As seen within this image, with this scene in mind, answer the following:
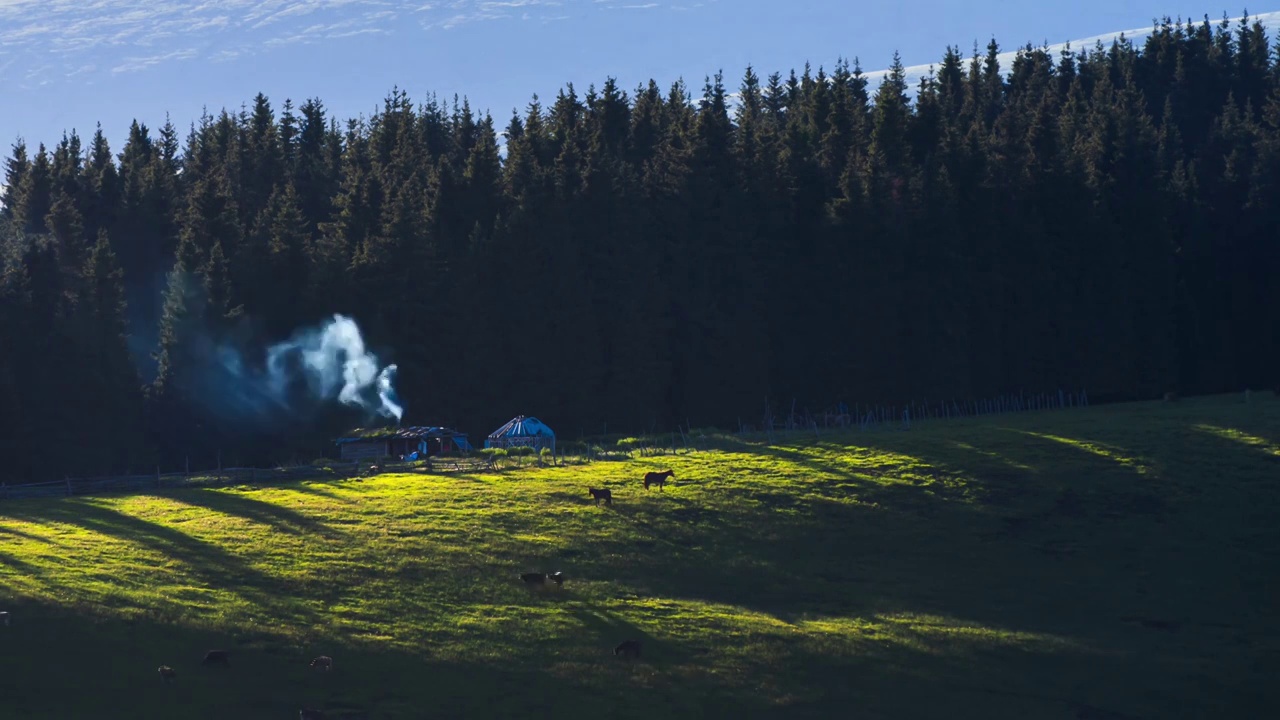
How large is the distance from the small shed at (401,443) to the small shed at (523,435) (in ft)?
7.24

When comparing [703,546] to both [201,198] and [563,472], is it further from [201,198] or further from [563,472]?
[201,198]

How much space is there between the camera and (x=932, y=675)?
45.8 metres

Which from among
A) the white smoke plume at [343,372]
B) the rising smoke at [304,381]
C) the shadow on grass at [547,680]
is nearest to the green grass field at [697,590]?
the shadow on grass at [547,680]

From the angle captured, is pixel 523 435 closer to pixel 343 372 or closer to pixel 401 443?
pixel 401 443

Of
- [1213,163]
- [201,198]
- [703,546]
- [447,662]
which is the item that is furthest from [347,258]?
[1213,163]

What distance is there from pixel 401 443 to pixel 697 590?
141 ft

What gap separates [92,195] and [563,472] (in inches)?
3250

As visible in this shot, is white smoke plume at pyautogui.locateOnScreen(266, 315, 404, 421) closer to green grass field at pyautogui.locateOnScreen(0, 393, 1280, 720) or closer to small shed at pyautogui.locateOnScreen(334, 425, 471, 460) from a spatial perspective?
small shed at pyautogui.locateOnScreen(334, 425, 471, 460)

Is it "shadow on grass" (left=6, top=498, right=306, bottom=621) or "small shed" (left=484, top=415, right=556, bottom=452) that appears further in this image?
"small shed" (left=484, top=415, right=556, bottom=452)

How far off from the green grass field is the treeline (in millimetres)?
27533

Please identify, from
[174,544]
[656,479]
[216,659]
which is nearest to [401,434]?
[656,479]

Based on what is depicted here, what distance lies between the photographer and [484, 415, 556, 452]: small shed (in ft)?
312

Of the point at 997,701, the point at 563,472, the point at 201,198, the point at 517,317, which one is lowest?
the point at 997,701

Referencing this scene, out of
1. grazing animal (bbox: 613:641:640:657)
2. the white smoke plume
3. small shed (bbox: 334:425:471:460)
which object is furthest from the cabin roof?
grazing animal (bbox: 613:641:640:657)
